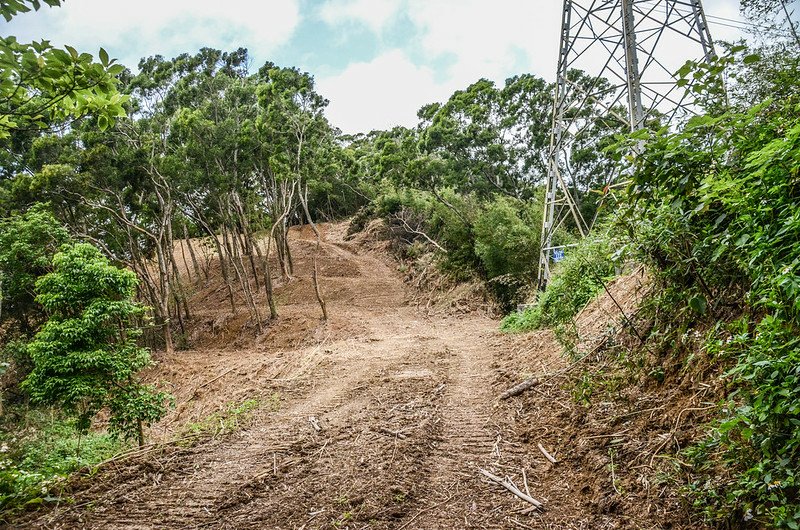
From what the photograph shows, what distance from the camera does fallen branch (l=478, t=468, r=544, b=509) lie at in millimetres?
3008

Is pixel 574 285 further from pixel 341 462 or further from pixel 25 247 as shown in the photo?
pixel 25 247

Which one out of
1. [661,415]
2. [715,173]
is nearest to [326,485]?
[661,415]

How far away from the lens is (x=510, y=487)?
322 centimetres

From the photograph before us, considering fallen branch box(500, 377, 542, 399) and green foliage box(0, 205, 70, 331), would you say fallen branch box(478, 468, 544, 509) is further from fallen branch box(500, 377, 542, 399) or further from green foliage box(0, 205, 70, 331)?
green foliage box(0, 205, 70, 331)

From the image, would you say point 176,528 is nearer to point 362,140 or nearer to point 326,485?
point 326,485

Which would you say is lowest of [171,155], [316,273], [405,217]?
[316,273]

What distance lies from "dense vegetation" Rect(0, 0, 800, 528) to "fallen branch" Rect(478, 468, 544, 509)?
0.97 meters

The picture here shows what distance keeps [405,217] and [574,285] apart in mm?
18079

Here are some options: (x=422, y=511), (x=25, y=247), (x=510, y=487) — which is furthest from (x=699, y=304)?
(x=25, y=247)

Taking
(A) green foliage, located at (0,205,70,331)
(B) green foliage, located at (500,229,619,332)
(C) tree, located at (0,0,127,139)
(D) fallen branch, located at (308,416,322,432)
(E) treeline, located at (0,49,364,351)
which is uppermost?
(E) treeline, located at (0,49,364,351)

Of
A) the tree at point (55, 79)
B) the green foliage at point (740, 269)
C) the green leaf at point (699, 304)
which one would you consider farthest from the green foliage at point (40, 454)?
the green leaf at point (699, 304)

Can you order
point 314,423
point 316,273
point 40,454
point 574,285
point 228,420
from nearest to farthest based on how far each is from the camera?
1. point 314,423
2. point 228,420
3. point 40,454
4. point 574,285
5. point 316,273

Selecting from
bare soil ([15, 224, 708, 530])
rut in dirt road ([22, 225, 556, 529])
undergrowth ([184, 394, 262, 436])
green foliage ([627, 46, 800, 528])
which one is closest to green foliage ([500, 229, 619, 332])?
bare soil ([15, 224, 708, 530])

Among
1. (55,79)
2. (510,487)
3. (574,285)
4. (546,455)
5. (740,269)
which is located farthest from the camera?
(574,285)
